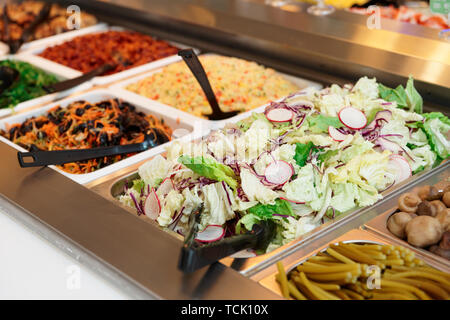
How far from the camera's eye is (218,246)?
123 centimetres

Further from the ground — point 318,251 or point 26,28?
point 318,251

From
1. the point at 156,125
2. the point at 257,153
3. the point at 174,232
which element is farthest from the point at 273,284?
the point at 156,125

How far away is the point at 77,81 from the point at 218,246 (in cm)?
185

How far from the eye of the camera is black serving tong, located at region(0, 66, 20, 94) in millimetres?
2865

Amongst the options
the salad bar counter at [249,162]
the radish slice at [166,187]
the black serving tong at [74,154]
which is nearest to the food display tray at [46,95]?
the salad bar counter at [249,162]

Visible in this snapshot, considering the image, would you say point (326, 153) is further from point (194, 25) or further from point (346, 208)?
point (194, 25)

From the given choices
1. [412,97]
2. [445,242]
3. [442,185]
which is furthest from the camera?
[412,97]

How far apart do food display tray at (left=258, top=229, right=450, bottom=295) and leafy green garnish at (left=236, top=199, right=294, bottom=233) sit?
141 mm

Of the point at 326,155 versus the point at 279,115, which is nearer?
the point at 326,155

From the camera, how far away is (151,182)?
1748 mm

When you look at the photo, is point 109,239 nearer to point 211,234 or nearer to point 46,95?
point 211,234

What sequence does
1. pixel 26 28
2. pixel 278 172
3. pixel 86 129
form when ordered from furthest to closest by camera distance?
pixel 26 28 < pixel 86 129 < pixel 278 172

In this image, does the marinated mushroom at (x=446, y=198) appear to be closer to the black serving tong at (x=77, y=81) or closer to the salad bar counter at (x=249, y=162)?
the salad bar counter at (x=249, y=162)

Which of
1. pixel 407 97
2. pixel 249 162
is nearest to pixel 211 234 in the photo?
pixel 249 162
